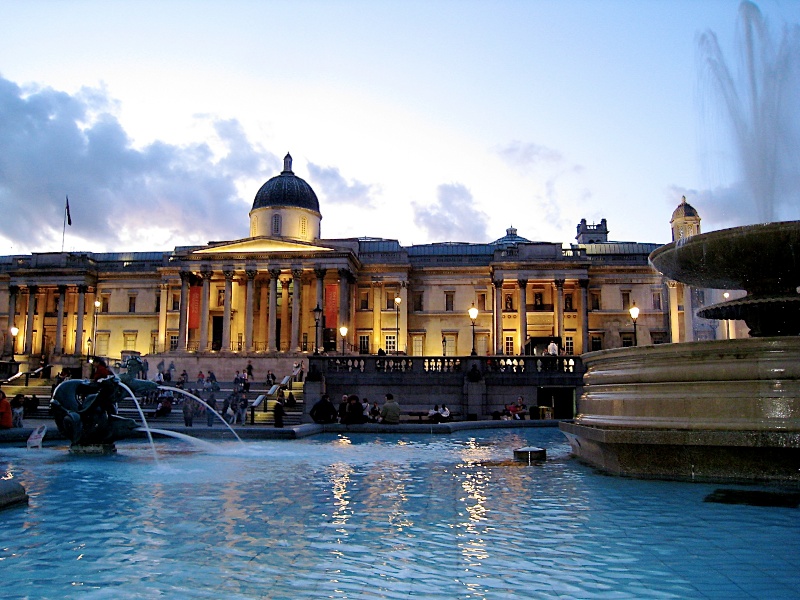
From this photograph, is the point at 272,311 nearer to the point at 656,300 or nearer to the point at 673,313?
the point at 673,313

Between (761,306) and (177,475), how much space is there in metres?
9.73

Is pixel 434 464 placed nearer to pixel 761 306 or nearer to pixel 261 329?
pixel 761 306

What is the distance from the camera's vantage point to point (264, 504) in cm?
863

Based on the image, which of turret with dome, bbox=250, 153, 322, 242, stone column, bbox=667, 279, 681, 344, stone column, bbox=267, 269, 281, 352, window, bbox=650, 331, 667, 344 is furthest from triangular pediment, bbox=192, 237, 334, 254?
window, bbox=650, 331, 667, 344

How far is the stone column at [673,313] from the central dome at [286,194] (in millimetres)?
29588

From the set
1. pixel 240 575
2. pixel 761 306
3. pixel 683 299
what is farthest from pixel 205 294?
pixel 240 575

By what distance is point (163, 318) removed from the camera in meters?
61.9

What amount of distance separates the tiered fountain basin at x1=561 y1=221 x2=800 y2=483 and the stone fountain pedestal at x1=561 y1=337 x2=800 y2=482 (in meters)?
0.01

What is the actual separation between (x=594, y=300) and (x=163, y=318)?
36253mm

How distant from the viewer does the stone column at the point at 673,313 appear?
55750mm

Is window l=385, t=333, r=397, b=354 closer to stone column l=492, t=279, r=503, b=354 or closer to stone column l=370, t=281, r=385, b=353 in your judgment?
stone column l=370, t=281, r=385, b=353

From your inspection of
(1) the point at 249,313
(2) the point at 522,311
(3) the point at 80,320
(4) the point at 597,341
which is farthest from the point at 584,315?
(3) the point at 80,320

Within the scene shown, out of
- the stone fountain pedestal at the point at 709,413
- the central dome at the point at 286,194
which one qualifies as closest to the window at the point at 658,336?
the central dome at the point at 286,194

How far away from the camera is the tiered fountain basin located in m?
9.30
